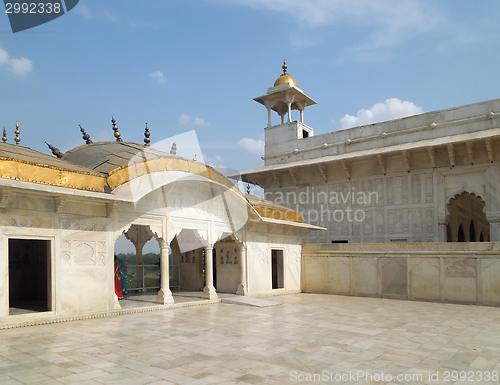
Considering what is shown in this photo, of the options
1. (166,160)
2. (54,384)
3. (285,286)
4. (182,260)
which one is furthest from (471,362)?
(182,260)

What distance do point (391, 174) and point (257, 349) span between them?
13.5 meters

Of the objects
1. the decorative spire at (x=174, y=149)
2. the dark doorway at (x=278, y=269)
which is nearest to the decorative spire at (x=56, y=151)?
the decorative spire at (x=174, y=149)

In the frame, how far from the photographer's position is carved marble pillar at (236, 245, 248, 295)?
13.1 m

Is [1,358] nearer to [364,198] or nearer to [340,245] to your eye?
[340,245]

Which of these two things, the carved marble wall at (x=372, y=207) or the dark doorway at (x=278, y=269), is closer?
the dark doorway at (x=278, y=269)

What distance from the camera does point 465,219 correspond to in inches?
817

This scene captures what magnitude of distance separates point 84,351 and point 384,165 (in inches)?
583

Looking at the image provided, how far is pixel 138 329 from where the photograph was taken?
762 centimetres

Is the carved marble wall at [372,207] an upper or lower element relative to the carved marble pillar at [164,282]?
upper

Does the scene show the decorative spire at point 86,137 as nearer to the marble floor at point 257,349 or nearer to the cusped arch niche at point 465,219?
the marble floor at point 257,349

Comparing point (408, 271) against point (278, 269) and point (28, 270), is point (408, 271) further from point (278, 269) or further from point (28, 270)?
point (28, 270)

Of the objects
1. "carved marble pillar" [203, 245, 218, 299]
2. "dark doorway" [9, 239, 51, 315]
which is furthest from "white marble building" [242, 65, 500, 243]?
"dark doorway" [9, 239, 51, 315]

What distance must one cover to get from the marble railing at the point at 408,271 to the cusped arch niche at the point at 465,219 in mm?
4409

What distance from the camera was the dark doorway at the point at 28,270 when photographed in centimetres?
1202
